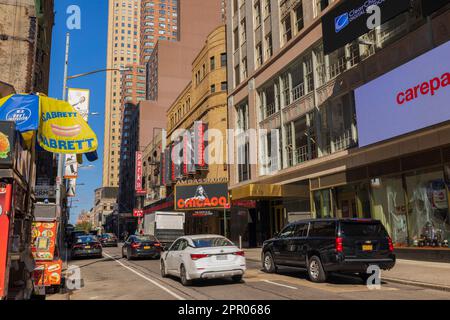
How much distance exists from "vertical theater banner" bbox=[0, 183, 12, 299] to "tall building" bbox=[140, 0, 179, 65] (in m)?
149

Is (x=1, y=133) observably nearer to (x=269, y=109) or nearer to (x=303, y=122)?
(x=303, y=122)

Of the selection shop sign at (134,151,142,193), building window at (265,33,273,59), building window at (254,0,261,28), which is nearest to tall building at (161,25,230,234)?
building window at (254,0,261,28)

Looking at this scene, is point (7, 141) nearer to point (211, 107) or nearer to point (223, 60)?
point (211, 107)

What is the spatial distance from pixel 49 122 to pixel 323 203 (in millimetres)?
19158

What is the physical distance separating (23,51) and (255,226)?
1027 inches

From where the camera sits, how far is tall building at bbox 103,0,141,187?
579 ft

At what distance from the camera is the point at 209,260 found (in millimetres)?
12125

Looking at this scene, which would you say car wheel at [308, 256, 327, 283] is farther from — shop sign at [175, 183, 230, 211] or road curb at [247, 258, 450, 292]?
shop sign at [175, 183, 230, 211]

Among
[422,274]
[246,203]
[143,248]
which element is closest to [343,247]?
[422,274]

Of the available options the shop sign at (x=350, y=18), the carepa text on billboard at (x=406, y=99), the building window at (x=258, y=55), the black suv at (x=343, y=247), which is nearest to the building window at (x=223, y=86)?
the building window at (x=258, y=55)

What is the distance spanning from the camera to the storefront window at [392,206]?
61.7 ft

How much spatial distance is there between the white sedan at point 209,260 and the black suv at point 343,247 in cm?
216

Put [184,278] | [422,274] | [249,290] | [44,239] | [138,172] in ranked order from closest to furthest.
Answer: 1. [44,239]
2. [249,290]
3. [184,278]
4. [422,274]
5. [138,172]
